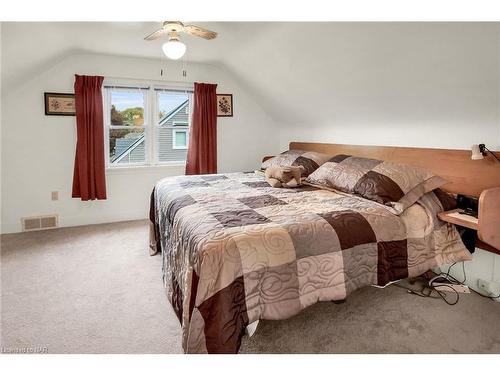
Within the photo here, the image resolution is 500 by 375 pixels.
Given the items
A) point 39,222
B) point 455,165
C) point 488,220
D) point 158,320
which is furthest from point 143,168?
point 488,220

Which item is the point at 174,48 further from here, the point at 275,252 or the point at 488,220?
the point at 488,220

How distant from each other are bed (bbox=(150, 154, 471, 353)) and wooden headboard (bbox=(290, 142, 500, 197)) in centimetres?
30

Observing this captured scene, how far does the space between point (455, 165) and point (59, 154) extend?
13.1ft

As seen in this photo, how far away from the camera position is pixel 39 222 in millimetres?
3660

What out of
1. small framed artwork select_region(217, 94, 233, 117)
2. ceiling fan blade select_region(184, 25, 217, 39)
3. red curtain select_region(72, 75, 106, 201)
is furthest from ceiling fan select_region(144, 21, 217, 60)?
small framed artwork select_region(217, 94, 233, 117)

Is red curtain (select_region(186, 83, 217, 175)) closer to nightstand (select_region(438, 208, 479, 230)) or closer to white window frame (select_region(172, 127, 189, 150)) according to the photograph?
white window frame (select_region(172, 127, 189, 150))

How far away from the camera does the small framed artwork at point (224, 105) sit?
4.33m

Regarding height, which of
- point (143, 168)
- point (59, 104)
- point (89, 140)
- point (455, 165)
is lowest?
point (143, 168)

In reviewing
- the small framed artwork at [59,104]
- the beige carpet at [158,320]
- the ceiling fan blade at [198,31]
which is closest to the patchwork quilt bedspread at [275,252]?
the beige carpet at [158,320]

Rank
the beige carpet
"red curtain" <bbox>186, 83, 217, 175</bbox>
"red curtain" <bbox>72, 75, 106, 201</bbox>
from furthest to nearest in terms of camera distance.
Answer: "red curtain" <bbox>186, 83, 217, 175</bbox>, "red curtain" <bbox>72, 75, 106, 201</bbox>, the beige carpet

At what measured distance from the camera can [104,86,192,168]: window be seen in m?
4.00

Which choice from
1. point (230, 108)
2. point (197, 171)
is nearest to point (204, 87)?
point (230, 108)

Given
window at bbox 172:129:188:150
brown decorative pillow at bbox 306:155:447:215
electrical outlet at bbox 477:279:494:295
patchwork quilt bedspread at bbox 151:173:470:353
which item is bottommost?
electrical outlet at bbox 477:279:494:295
